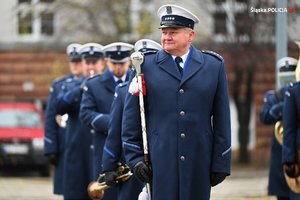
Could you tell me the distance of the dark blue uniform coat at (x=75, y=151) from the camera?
40.8ft

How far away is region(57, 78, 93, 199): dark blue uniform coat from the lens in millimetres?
12422

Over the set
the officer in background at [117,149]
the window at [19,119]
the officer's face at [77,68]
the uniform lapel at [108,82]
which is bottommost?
the window at [19,119]

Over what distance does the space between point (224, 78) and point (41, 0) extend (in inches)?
763

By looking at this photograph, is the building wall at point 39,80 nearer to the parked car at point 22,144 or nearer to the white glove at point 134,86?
the parked car at point 22,144

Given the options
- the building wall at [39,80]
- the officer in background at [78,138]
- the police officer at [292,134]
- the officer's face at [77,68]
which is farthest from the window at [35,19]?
the police officer at [292,134]

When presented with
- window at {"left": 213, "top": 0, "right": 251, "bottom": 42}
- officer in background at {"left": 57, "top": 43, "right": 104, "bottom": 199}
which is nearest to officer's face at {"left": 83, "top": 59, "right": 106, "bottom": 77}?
officer in background at {"left": 57, "top": 43, "right": 104, "bottom": 199}

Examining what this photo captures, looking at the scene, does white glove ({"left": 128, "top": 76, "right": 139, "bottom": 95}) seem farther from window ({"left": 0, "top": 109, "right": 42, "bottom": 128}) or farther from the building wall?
the building wall

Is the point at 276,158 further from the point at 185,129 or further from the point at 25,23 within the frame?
the point at 25,23

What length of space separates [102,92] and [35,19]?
60.5 feet

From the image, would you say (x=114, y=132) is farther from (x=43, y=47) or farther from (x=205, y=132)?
(x=43, y=47)

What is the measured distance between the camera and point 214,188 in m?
19.5

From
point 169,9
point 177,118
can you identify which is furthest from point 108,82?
point 177,118

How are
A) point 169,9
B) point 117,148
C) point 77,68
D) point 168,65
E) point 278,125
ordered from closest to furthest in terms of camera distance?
point 168,65 < point 169,9 < point 117,148 < point 278,125 < point 77,68

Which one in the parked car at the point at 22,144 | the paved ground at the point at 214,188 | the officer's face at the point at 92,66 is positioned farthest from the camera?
the parked car at the point at 22,144
